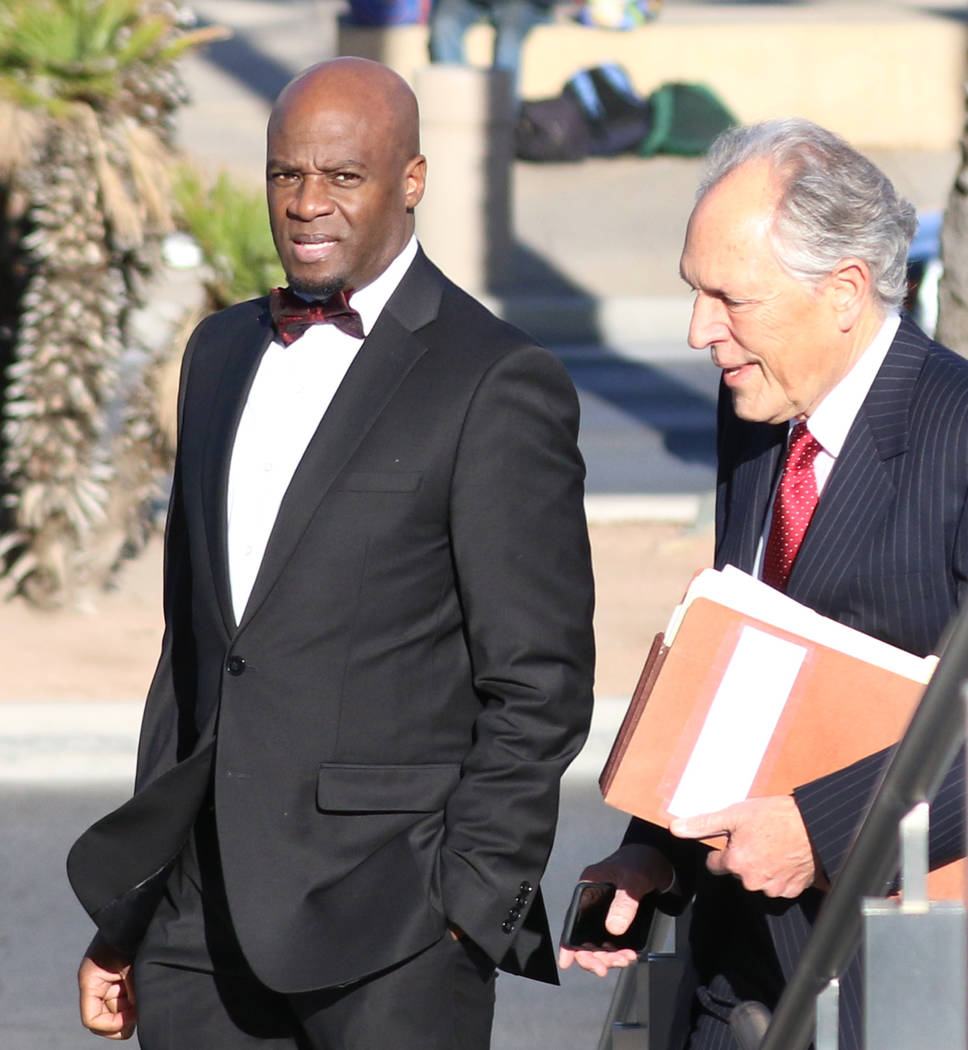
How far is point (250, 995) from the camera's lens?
2.73 metres

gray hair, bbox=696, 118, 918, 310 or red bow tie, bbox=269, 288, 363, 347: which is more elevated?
gray hair, bbox=696, 118, 918, 310

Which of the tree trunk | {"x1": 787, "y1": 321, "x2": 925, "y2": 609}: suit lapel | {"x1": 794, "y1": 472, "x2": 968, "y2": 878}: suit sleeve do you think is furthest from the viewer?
the tree trunk

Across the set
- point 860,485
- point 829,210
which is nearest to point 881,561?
point 860,485

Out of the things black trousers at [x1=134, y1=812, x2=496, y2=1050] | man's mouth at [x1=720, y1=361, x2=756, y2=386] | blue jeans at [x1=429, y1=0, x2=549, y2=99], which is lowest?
blue jeans at [x1=429, y1=0, x2=549, y2=99]

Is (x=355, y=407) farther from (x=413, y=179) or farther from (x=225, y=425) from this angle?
(x=413, y=179)

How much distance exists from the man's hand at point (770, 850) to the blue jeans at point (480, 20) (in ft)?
57.3

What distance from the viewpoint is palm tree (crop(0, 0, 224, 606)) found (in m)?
7.54

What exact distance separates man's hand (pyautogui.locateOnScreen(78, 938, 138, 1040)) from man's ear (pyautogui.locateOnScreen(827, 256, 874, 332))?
1.47 meters

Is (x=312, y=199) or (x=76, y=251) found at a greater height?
(x=312, y=199)

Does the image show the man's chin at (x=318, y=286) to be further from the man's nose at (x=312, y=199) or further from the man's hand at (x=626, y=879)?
the man's hand at (x=626, y=879)

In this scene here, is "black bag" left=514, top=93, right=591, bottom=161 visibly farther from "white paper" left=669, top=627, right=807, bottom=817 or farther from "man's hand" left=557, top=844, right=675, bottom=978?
"white paper" left=669, top=627, right=807, bottom=817

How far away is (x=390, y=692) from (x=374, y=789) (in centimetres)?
14

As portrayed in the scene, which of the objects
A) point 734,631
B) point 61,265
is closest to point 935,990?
point 734,631

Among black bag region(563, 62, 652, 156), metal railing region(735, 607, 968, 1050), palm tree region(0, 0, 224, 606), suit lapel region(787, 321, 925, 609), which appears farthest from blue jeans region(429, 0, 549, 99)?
metal railing region(735, 607, 968, 1050)
